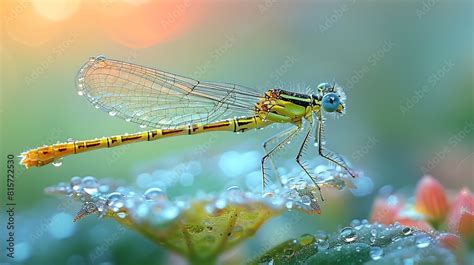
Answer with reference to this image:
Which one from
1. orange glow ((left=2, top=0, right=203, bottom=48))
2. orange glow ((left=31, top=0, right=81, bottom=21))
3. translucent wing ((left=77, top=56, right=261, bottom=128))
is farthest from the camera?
orange glow ((left=2, top=0, right=203, bottom=48))

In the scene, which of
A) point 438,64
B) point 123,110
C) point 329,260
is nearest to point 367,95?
point 438,64

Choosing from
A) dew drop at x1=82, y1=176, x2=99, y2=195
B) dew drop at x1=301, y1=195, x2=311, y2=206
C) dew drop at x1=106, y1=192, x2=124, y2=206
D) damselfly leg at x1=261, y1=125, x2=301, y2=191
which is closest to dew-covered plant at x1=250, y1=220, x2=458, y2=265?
dew drop at x1=301, y1=195, x2=311, y2=206

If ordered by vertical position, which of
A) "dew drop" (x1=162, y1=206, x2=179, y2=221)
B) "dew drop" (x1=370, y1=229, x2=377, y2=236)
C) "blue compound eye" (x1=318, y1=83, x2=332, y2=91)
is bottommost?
"dew drop" (x1=370, y1=229, x2=377, y2=236)

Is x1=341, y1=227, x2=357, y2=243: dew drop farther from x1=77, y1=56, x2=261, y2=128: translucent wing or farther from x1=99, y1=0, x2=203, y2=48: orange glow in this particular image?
x1=99, y1=0, x2=203, y2=48: orange glow

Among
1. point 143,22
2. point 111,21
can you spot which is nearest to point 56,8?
point 111,21

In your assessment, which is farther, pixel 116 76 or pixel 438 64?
pixel 438 64

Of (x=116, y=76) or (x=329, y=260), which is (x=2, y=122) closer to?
(x=116, y=76)

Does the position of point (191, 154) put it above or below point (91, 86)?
below

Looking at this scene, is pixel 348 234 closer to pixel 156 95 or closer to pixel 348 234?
pixel 348 234
